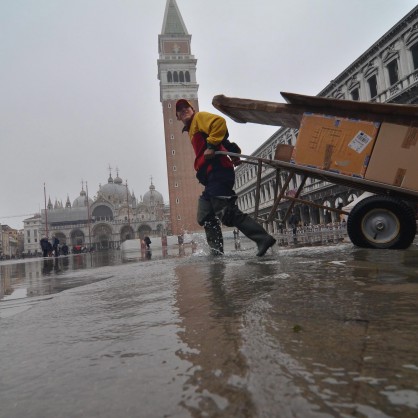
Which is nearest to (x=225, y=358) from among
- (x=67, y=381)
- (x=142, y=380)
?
(x=142, y=380)

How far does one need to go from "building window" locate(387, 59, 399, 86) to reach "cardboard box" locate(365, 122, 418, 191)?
19277 mm

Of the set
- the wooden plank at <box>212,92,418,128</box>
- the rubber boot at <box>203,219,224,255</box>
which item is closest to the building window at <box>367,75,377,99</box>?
the wooden plank at <box>212,92,418,128</box>

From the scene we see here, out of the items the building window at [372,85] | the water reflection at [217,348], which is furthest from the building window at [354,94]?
the water reflection at [217,348]

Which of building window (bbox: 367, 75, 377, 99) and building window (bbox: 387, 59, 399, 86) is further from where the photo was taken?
building window (bbox: 367, 75, 377, 99)

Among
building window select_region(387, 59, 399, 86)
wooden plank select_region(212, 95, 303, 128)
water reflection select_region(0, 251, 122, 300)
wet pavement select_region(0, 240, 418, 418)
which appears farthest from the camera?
building window select_region(387, 59, 399, 86)

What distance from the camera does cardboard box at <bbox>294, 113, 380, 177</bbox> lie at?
3.68m

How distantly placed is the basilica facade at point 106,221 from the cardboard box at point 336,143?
72.2 metres

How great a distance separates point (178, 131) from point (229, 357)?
54.2m

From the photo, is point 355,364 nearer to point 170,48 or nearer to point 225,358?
point 225,358

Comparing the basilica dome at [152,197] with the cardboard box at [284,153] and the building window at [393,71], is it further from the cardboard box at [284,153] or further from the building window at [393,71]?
the cardboard box at [284,153]

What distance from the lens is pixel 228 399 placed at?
58cm

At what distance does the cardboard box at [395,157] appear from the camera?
3477 mm

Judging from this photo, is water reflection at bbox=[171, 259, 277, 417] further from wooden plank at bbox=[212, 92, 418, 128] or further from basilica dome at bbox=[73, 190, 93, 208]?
basilica dome at bbox=[73, 190, 93, 208]

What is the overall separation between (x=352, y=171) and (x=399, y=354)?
3290 mm
